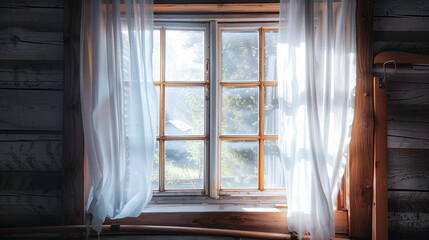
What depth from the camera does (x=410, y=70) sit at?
133 centimetres

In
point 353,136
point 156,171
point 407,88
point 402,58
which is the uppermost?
point 402,58

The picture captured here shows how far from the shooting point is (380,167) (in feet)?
4.16

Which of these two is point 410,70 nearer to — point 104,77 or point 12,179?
point 104,77

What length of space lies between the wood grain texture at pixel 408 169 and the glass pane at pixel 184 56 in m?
1.19

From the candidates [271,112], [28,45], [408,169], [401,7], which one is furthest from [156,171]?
[401,7]

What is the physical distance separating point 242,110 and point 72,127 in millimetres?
971

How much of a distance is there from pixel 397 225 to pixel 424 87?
0.77m

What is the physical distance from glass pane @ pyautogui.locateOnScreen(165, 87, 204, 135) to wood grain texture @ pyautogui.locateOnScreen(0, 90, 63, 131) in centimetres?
60

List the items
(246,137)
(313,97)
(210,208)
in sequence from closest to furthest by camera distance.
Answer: (313,97), (210,208), (246,137)

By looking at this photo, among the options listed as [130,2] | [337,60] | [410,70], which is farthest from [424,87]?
[130,2]

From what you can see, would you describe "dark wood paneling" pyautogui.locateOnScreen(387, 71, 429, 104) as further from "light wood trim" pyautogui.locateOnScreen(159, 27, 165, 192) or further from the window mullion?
"light wood trim" pyautogui.locateOnScreen(159, 27, 165, 192)

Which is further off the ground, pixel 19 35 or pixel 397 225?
pixel 19 35

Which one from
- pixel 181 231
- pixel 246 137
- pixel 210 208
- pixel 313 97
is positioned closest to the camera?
pixel 313 97

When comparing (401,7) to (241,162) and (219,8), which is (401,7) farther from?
(241,162)
